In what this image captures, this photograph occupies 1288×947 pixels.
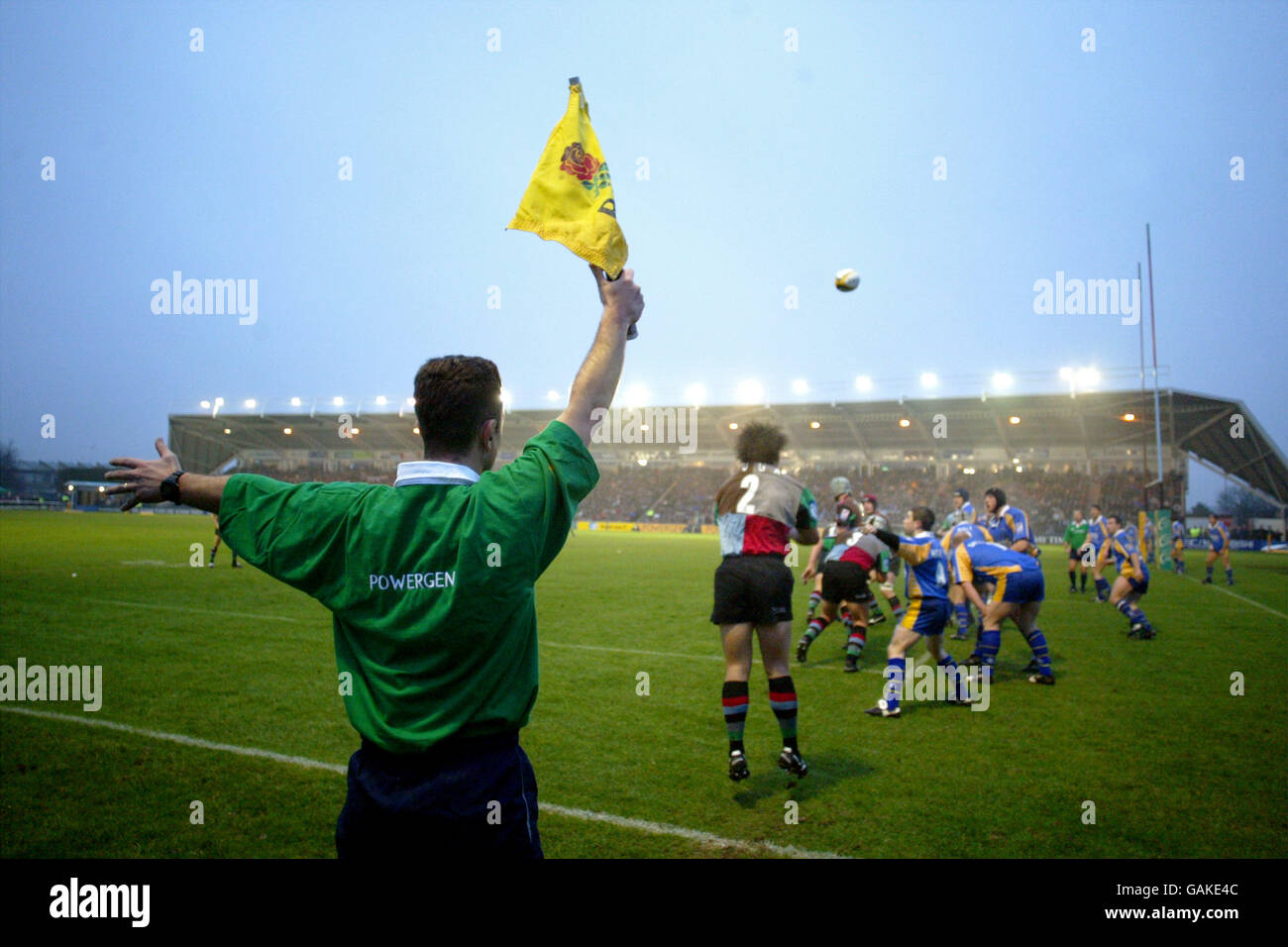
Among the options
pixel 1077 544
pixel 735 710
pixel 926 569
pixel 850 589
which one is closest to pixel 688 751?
pixel 735 710

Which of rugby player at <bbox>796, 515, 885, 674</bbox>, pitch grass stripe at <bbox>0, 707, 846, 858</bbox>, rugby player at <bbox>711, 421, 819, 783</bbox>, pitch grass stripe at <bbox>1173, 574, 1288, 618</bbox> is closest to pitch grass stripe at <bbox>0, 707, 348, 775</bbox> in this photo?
pitch grass stripe at <bbox>0, 707, 846, 858</bbox>

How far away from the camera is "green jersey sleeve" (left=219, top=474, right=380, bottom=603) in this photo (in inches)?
76.4

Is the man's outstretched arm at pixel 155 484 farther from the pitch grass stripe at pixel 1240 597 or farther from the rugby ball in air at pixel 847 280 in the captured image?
the pitch grass stripe at pixel 1240 597

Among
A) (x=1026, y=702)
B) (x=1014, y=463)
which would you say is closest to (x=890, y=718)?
(x=1026, y=702)

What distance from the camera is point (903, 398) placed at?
50.6 meters

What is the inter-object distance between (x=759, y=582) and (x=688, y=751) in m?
1.63

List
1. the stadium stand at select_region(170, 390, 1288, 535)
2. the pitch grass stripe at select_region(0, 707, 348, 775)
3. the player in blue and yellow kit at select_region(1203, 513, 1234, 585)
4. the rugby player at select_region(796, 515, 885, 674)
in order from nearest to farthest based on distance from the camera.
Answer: the pitch grass stripe at select_region(0, 707, 348, 775) → the rugby player at select_region(796, 515, 885, 674) → the player in blue and yellow kit at select_region(1203, 513, 1234, 585) → the stadium stand at select_region(170, 390, 1288, 535)

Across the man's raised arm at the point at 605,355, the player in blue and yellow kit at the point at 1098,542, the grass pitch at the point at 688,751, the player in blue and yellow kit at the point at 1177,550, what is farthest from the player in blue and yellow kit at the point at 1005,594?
the player in blue and yellow kit at the point at 1177,550

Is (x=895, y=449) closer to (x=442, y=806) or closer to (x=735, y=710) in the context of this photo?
(x=735, y=710)

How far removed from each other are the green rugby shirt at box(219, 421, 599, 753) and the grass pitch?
9.08 feet

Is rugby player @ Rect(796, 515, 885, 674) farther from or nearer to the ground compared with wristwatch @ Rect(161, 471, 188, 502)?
nearer to the ground

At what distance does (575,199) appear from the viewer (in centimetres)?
219

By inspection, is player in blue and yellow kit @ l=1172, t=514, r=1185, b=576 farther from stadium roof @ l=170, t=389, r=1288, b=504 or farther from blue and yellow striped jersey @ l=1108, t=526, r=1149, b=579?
blue and yellow striped jersey @ l=1108, t=526, r=1149, b=579
